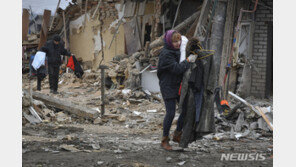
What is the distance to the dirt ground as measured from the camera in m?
3.85

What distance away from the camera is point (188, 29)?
10.9 m

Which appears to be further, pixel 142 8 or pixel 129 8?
pixel 129 8

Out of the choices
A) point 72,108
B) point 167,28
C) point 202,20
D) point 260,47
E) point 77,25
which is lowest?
point 72,108

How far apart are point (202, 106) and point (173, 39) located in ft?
3.08

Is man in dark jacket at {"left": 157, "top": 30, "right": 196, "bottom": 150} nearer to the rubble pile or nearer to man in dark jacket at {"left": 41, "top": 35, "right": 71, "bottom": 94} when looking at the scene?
the rubble pile

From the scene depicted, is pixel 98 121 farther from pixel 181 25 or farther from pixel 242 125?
pixel 181 25

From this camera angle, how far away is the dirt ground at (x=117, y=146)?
385 cm

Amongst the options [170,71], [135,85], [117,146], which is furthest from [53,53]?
[170,71]

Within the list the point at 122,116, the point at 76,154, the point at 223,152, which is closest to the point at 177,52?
the point at 223,152

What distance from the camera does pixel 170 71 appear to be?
14.2ft

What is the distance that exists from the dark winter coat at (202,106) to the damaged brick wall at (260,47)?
5.77m

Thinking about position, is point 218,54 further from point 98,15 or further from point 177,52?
point 98,15

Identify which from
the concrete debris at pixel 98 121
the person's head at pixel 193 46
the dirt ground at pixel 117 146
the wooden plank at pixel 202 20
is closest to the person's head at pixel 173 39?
the person's head at pixel 193 46

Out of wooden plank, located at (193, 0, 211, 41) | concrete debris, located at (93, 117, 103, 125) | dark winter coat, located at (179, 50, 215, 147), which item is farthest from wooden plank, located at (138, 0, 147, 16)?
dark winter coat, located at (179, 50, 215, 147)
